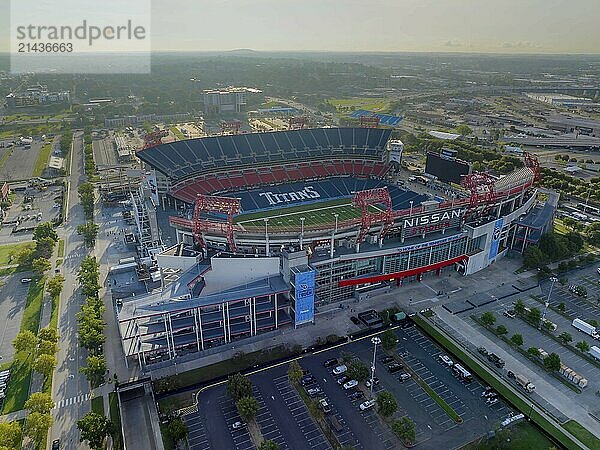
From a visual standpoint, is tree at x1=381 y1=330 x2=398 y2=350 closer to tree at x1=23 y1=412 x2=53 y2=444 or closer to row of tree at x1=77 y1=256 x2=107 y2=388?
row of tree at x1=77 y1=256 x2=107 y2=388

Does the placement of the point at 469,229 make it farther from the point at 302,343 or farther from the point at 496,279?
the point at 302,343

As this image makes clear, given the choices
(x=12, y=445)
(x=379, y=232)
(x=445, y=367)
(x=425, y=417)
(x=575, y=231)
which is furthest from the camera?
(x=575, y=231)

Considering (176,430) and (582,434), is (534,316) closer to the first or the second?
(582,434)

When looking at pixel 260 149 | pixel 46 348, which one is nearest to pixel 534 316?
pixel 46 348

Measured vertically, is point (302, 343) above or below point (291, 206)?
below

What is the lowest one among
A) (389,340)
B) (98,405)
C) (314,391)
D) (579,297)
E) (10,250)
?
(98,405)

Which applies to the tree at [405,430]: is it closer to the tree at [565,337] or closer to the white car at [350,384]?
the white car at [350,384]

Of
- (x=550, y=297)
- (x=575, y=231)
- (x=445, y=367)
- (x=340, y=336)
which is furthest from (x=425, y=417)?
(x=575, y=231)
